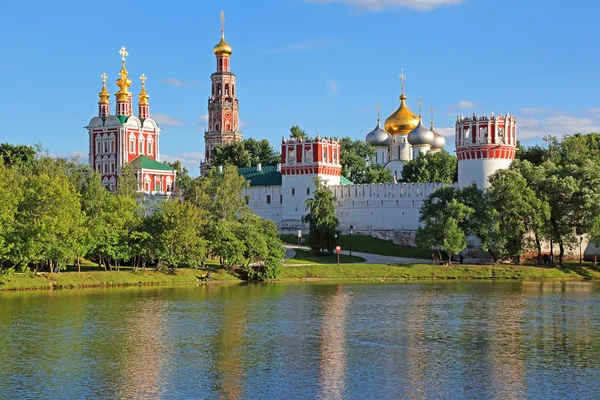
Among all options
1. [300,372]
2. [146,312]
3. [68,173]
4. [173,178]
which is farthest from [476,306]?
[173,178]

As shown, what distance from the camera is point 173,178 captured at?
8700 cm

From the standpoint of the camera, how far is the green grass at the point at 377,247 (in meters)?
66.1

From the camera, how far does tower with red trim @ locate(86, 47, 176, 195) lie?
8550 cm

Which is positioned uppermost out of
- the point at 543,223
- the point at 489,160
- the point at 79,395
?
the point at 489,160

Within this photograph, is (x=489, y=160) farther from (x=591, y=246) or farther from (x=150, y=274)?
(x=150, y=274)

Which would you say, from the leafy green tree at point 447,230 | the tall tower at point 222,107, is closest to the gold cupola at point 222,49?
the tall tower at point 222,107

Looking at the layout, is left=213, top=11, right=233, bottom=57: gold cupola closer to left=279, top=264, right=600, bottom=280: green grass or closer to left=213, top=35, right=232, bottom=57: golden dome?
left=213, top=35, right=232, bottom=57: golden dome

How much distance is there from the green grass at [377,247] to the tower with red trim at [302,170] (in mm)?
4627

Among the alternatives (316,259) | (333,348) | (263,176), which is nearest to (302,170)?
(263,176)

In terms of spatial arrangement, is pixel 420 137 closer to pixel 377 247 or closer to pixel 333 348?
pixel 377 247

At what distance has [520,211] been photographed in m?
56.8

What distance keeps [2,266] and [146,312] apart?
13556mm

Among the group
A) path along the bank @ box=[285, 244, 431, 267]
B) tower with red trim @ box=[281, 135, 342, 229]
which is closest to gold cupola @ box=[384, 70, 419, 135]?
tower with red trim @ box=[281, 135, 342, 229]

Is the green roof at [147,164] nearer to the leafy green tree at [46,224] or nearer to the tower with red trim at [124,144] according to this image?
the tower with red trim at [124,144]
